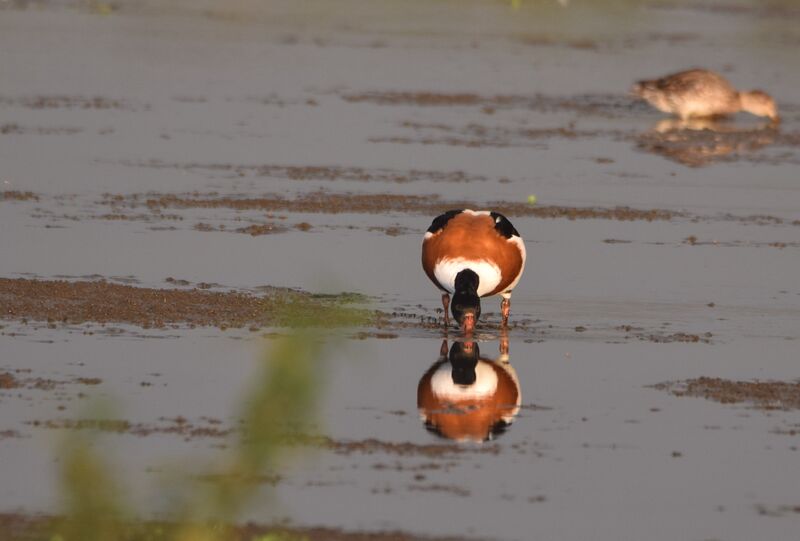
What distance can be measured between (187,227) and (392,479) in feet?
25.1

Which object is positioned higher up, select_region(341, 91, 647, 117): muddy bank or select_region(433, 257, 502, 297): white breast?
select_region(341, 91, 647, 117): muddy bank

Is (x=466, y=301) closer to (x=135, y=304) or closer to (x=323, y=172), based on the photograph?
(x=135, y=304)

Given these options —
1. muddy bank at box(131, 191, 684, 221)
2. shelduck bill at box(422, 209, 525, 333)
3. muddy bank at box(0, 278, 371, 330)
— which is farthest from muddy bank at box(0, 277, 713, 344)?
muddy bank at box(131, 191, 684, 221)

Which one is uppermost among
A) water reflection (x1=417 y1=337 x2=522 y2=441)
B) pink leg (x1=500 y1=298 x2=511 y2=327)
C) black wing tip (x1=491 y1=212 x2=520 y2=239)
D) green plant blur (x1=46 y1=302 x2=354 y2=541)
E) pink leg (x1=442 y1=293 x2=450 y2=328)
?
black wing tip (x1=491 y1=212 x2=520 y2=239)

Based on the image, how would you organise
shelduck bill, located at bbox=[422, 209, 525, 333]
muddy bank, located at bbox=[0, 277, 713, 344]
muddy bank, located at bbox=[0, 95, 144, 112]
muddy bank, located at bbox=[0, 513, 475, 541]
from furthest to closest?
muddy bank, located at bbox=[0, 95, 144, 112] → muddy bank, located at bbox=[0, 277, 713, 344] → shelduck bill, located at bbox=[422, 209, 525, 333] → muddy bank, located at bbox=[0, 513, 475, 541]

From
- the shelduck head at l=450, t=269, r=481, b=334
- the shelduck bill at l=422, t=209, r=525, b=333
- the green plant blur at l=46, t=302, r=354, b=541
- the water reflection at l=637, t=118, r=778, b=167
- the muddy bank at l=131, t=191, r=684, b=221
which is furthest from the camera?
the water reflection at l=637, t=118, r=778, b=167

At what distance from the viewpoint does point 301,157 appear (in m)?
21.4

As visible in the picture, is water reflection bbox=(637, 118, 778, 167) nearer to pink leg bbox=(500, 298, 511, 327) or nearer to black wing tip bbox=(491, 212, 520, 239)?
pink leg bbox=(500, 298, 511, 327)

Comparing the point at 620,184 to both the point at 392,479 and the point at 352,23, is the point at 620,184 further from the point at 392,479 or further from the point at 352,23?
the point at 352,23

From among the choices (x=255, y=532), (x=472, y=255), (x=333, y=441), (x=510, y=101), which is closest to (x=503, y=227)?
(x=472, y=255)

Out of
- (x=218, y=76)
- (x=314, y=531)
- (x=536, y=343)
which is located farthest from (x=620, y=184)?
(x=314, y=531)

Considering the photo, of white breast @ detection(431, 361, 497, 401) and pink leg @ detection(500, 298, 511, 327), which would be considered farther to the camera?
pink leg @ detection(500, 298, 511, 327)

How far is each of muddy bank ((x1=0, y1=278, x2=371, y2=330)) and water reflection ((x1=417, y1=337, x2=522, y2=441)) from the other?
→ 1161 millimetres

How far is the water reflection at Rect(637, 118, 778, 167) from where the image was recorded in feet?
77.5
